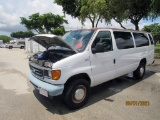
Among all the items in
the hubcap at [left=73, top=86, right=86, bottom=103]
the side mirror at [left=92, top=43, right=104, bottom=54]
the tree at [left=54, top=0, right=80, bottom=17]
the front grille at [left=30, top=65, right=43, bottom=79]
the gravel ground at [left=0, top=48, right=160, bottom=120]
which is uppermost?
the tree at [left=54, top=0, right=80, bottom=17]

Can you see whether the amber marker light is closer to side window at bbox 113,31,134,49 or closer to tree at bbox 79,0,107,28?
side window at bbox 113,31,134,49

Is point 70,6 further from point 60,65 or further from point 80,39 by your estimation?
point 60,65

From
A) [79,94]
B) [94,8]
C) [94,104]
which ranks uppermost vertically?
[94,8]

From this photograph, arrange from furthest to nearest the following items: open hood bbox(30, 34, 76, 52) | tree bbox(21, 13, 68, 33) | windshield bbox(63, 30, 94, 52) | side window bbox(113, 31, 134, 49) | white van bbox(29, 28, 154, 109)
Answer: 1. tree bbox(21, 13, 68, 33)
2. side window bbox(113, 31, 134, 49)
3. windshield bbox(63, 30, 94, 52)
4. open hood bbox(30, 34, 76, 52)
5. white van bbox(29, 28, 154, 109)

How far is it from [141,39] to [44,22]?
36.8 meters

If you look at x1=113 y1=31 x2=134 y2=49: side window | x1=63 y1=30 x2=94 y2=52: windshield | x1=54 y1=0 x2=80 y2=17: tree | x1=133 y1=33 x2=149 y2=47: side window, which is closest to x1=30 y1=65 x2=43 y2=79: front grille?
x1=63 y1=30 x2=94 y2=52: windshield

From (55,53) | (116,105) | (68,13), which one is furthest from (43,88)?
(68,13)

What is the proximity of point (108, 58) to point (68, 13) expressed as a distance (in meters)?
24.4

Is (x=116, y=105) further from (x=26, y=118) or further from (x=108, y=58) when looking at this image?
(x=26, y=118)

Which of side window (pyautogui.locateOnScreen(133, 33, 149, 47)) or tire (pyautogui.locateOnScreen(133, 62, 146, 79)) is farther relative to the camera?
tire (pyautogui.locateOnScreen(133, 62, 146, 79))

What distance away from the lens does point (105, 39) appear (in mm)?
5059

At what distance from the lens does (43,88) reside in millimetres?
4070

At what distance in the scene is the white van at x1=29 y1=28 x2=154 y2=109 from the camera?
3998mm

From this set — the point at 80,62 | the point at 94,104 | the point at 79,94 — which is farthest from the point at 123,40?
the point at 79,94
